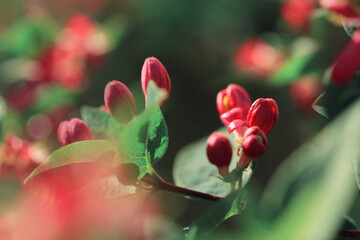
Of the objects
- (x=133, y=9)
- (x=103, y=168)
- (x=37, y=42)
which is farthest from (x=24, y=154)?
(x=133, y=9)

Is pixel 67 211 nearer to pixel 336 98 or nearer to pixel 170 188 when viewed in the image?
pixel 170 188

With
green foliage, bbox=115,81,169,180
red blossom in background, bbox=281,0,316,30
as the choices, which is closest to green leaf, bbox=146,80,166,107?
green foliage, bbox=115,81,169,180

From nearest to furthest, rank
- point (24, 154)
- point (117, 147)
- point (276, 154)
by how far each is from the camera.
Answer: point (117, 147) < point (24, 154) < point (276, 154)

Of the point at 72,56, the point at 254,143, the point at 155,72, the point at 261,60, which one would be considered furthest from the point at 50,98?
the point at 254,143

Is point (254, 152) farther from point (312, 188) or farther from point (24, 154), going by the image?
point (24, 154)

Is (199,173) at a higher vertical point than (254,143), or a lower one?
lower

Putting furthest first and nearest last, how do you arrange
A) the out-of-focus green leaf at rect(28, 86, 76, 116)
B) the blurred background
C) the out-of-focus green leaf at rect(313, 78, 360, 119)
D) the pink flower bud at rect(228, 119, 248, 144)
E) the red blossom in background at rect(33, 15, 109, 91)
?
the red blossom in background at rect(33, 15, 109, 91) → the out-of-focus green leaf at rect(28, 86, 76, 116) → the blurred background → the out-of-focus green leaf at rect(313, 78, 360, 119) → the pink flower bud at rect(228, 119, 248, 144)

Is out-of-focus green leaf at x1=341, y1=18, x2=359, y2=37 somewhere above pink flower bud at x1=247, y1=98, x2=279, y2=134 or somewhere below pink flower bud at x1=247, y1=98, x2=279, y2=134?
above

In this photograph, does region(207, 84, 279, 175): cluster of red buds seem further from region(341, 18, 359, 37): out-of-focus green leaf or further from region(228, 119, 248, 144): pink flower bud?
region(341, 18, 359, 37): out-of-focus green leaf
